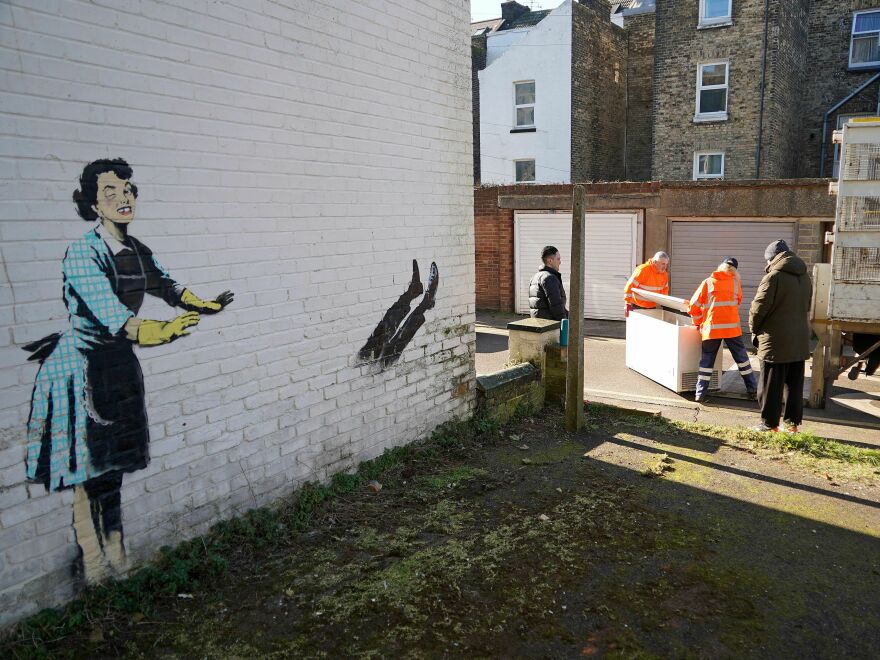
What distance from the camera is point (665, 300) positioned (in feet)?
33.2

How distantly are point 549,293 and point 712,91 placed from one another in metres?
15.2

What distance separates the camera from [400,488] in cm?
593

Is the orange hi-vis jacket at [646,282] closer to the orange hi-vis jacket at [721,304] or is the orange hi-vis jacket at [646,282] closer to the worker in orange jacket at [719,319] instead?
the worker in orange jacket at [719,319]

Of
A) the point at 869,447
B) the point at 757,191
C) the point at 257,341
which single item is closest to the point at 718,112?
the point at 757,191

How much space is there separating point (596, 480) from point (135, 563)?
3.91 meters

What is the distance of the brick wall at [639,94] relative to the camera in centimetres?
2528

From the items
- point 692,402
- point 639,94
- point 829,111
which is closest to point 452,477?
point 692,402

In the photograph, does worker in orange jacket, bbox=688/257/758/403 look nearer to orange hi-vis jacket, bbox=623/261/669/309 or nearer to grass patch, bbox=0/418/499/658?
orange hi-vis jacket, bbox=623/261/669/309

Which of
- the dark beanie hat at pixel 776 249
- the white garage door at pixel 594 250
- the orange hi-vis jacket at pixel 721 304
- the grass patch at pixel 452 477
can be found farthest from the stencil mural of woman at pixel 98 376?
the white garage door at pixel 594 250

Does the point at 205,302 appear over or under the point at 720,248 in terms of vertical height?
over

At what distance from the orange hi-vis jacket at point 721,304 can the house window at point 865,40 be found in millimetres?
17158

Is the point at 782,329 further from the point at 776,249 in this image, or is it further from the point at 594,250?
the point at 594,250

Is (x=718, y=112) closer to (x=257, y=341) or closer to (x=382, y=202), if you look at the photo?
(x=382, y=202)

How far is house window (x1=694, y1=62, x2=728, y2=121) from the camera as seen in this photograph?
2069cm
